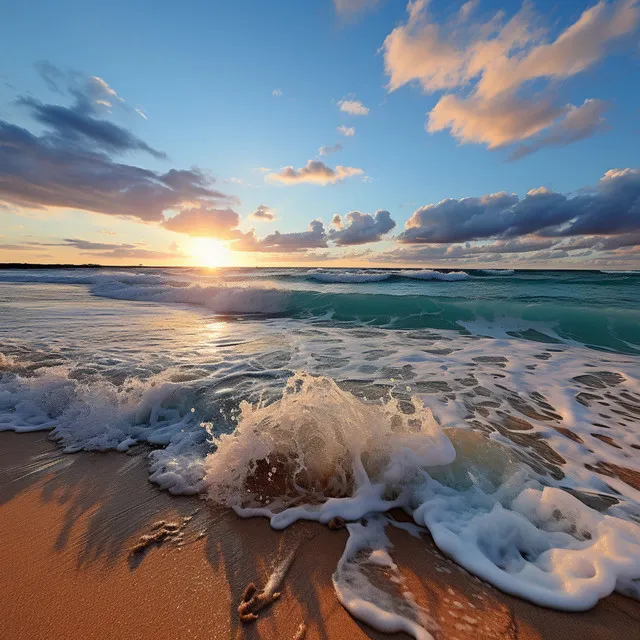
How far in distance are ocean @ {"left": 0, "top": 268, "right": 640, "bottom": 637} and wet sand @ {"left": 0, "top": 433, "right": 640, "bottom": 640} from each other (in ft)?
0.35

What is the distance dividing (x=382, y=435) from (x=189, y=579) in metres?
1.70

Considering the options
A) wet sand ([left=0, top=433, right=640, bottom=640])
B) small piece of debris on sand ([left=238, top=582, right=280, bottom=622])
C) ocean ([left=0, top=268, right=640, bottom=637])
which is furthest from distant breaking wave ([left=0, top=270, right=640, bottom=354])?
small piece of debris on sand ([left=238, top=582, right=280, bottom=622])

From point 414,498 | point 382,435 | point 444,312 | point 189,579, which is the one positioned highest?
point 382,435

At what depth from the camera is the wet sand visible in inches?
61.1

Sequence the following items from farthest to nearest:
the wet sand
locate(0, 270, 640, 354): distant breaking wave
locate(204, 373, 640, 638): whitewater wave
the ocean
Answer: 1. locate(0, 270, 640, 354): distant breaking wave
2. the ocean
3. locate(204, 373, 640, 638): whitewater wave
4. the wet sand

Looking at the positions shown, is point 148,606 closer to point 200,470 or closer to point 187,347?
point 200,470

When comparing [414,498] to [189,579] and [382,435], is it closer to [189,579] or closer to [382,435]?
[382,435]

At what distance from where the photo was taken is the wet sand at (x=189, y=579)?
5.09ft

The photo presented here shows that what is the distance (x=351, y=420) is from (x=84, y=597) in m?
2.02

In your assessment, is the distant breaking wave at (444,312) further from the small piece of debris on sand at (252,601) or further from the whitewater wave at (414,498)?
the small piece of debris on sand at (252,601)

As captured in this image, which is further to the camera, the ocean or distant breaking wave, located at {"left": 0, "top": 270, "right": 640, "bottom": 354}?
distant breaking wave, located at {"left": 0, "top": 270, "right": 640, "bottom": 354}

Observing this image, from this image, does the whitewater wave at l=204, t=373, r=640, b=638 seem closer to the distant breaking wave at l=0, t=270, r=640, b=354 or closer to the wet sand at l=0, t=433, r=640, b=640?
the wet sand at l=0, t=433, r=640, b=640

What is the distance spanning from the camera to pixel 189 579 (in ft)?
5.83

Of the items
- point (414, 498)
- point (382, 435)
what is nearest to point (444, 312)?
point (382, 435)
